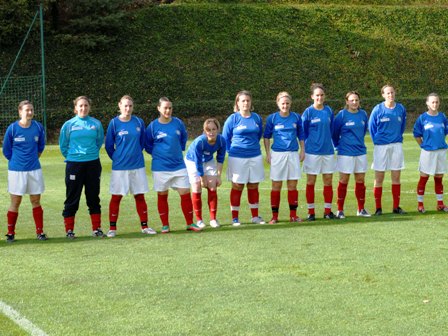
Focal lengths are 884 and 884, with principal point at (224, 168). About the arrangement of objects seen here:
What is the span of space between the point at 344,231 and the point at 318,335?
175 inches

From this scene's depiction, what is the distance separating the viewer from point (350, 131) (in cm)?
1231

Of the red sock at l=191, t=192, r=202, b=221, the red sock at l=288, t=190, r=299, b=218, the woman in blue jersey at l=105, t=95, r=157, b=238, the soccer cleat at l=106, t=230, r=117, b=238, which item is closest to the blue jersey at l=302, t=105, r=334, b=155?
the red sock at l=288, t=190, r=299, b=218

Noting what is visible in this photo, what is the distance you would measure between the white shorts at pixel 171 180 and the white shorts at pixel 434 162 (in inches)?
146

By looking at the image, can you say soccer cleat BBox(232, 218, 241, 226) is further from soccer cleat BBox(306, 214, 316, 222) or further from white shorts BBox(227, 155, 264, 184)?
soccer cleat BBox(306, 214, 316, 222)

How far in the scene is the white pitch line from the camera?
21.9ft

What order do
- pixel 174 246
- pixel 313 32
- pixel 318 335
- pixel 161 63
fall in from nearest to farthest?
pixel 318 335, pixel 174 246, pixel 161 63, pixel 313 32

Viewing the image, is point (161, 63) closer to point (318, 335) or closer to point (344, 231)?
point (344, 231)

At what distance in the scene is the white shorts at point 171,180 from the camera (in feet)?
36.9

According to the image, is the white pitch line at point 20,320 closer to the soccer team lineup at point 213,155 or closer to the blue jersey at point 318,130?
the soccer team lineup at point 213,155

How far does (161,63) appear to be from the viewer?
3694 centimetres

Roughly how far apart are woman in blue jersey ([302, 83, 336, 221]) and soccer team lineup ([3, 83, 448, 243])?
0.04 feet

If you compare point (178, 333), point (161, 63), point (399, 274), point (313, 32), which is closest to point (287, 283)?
point (399, 274)

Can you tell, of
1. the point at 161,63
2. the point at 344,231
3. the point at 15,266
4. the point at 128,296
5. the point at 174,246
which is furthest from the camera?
the point at 161,63

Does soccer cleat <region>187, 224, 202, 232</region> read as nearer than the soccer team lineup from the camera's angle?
No
